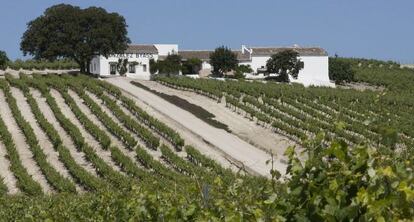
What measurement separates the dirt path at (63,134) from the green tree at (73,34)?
34.7ft

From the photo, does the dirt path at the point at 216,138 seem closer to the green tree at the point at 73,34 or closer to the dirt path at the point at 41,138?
the dirt path at the point at 41,138

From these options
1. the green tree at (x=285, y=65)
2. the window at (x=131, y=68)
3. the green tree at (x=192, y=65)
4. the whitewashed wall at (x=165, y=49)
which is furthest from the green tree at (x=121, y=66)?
the green tree at (x=285, y=65)

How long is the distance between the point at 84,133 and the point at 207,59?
42.9 metres

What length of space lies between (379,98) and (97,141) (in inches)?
1301

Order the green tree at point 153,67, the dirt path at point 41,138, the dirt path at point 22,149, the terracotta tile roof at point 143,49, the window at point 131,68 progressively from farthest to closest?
the terracotta tile roof at point 143,49 → the window at point 131,68 → the green tree at point 153,67 → the dirt path at point 41,138 → the dirt path at point 22,149

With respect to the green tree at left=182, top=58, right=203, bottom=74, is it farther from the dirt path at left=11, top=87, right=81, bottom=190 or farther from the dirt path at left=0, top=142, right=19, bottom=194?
the dirt path at left=0, top=142, right=19, bottom=194

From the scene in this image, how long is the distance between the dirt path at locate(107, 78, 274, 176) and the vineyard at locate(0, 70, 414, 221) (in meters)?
1.61

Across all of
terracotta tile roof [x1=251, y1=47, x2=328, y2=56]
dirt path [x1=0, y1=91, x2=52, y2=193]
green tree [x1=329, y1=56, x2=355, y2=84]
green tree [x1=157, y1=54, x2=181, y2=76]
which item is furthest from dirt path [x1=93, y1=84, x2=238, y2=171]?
terracotta tile roof [x1=251, y1=47, x2=328, y2=56]

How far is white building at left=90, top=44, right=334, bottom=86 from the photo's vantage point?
7188 centimetres

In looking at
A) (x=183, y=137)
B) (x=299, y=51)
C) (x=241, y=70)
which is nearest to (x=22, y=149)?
(x=183, y=137)

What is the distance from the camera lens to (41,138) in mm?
36062

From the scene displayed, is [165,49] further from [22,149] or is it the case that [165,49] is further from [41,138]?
[22,149]

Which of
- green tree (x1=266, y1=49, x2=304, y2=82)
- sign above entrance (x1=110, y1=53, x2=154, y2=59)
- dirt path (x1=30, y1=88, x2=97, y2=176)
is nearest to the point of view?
dirt path (x1=30, y1=88, x2=97, y2=176)

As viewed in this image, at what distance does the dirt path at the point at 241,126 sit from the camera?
37.1 m
